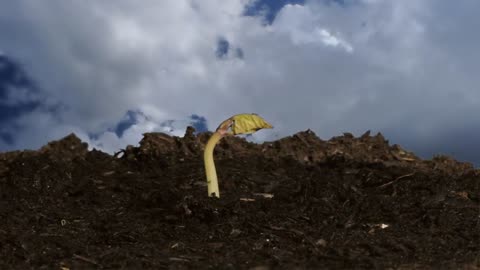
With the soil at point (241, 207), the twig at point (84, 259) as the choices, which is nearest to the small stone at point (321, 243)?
the soil at point (241, 207)

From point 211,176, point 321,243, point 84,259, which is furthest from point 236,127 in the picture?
point 84,259

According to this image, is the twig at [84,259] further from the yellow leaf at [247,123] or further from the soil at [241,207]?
the yellow leaf at [247,123]

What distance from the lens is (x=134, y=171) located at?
25.7ft

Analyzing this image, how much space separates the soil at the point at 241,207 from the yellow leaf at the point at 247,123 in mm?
672

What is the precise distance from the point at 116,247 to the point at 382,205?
2.67m

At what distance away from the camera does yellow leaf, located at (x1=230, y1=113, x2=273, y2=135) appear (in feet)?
22.0

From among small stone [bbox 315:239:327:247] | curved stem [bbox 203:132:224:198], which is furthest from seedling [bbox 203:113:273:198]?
small stone [bbox 315:239:327:247]

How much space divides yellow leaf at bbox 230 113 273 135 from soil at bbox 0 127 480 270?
2.21 feet

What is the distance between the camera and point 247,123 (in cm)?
670

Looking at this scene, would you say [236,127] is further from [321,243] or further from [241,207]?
[321,243]

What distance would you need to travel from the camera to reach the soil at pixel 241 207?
4934mm

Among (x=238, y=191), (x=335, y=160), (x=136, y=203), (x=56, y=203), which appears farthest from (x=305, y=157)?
(x=56, y=203)

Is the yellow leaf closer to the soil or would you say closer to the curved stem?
the curved stem

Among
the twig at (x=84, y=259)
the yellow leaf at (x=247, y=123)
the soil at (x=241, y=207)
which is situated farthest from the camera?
the yellow leaf at (x=247, y=123)
